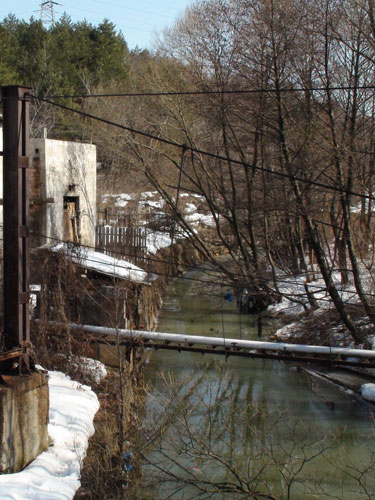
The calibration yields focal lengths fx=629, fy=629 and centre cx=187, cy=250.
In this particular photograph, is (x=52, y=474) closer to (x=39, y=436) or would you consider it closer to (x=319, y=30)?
(x=39, y=436)

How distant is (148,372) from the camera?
644 inches

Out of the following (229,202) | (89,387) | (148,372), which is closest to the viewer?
(89,387)

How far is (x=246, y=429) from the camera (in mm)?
12633

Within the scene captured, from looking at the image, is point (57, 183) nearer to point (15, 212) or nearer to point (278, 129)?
point (278, 129)

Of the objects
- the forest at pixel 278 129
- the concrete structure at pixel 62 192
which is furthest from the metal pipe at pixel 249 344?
the concrete structure at pixel 62 192

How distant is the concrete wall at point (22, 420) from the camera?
8405 mm

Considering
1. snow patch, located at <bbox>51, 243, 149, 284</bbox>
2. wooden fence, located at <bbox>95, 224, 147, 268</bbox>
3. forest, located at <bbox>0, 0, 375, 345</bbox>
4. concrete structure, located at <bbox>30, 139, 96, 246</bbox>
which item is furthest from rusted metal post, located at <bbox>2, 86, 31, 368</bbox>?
wooden fence, located at <bbox>95, 224, 147, 268</bbox>

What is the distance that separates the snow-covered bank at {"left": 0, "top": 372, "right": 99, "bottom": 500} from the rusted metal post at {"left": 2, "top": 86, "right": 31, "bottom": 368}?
1.71m

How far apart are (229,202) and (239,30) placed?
5728 mm

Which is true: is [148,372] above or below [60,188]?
below

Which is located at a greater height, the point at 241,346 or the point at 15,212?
the point at 15,212

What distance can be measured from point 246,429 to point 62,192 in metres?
10.3

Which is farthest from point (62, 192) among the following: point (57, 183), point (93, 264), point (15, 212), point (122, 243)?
point (15, 212)

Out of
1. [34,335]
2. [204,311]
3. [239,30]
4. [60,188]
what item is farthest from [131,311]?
[239,30]
